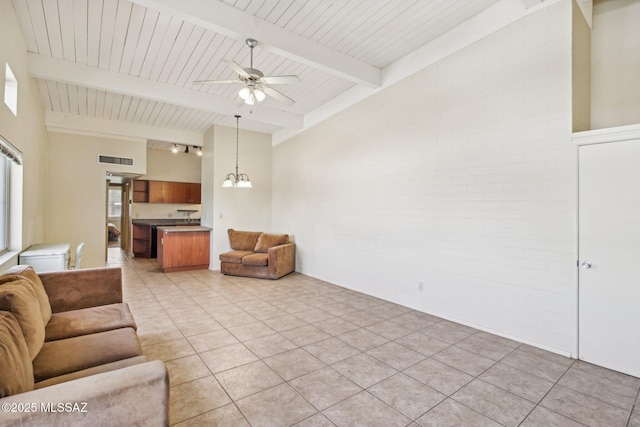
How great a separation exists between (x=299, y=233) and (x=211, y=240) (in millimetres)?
2065

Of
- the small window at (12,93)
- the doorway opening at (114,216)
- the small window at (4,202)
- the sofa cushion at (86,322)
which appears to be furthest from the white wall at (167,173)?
the sofa cushion at (86,322)

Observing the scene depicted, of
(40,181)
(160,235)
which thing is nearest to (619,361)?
(160,235)

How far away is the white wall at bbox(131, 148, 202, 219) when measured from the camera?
8.91m

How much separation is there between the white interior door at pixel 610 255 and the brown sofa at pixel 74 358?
3409mm

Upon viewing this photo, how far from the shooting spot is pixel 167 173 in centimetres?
913

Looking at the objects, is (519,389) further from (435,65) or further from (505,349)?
(435,65)

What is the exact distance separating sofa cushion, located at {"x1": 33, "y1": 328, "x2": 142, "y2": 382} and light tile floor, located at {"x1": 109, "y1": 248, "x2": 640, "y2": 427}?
0.54 meters

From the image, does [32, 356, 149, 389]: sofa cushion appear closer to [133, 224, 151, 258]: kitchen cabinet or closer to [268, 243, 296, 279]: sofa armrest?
[268, 243, 296, 279]: sofa armrest

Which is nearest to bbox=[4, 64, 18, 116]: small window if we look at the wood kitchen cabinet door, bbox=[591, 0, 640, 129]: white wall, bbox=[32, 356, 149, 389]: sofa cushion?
bbox=[32, 356, 149, 389]: sofa cushion

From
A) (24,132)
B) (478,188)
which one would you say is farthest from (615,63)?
(24,132)

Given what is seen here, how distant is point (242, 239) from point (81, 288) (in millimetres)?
3935

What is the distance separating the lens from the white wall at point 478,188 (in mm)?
2822

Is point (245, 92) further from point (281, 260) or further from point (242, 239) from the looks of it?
point (242, 239)

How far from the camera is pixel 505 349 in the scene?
291 cm
